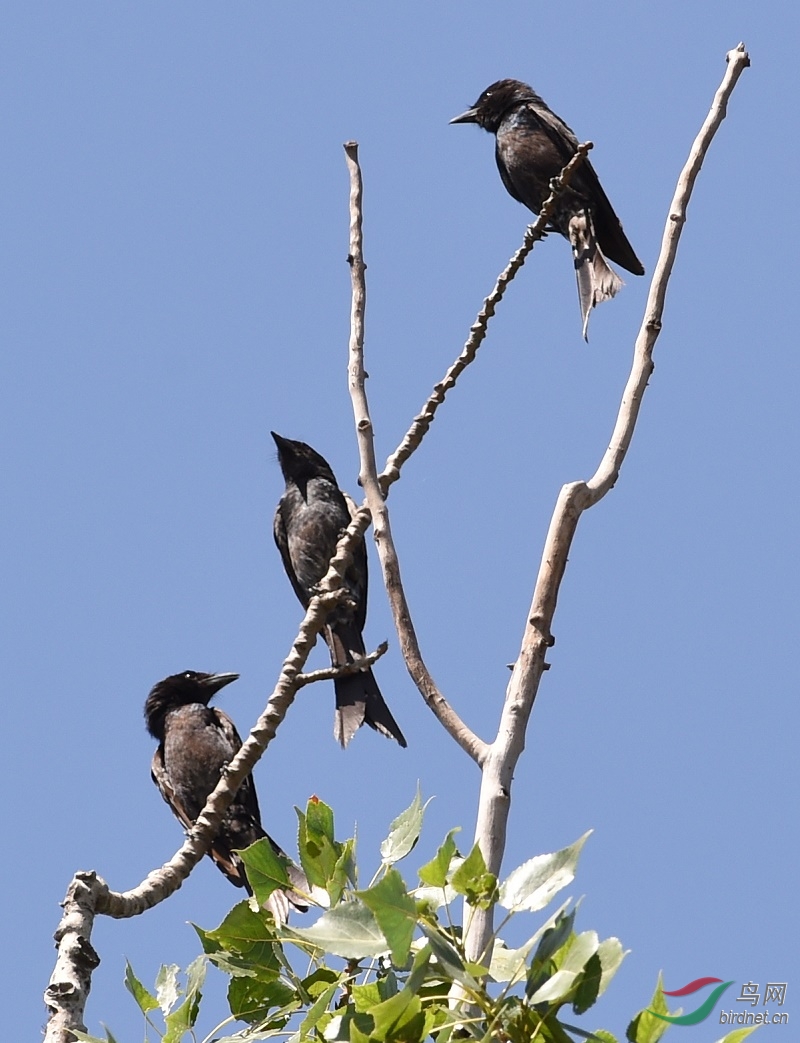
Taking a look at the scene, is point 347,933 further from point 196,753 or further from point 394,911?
point 196,753

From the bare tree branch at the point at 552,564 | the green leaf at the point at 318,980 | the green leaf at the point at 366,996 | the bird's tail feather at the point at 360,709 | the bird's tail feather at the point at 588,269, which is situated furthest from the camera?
the bird's tail feather at the point at 588,269

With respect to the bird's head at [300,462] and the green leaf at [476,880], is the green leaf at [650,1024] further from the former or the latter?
the bird's head at [300,462]

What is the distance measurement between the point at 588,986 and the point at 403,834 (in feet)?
1.80

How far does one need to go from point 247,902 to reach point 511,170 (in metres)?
5.65

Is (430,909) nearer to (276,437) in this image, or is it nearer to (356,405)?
(356,405)

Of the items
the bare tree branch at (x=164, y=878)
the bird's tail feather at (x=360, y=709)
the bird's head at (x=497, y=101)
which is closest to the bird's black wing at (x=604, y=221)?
the bird's head at (x=497, y=101)

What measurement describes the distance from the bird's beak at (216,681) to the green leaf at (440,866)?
4.84 m

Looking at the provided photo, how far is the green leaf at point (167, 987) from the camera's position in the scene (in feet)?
7.61

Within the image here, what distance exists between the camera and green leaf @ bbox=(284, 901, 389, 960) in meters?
1.85

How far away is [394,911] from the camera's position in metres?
1.76

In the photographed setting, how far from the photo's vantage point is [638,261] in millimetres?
6266

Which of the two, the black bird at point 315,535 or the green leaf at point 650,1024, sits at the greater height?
→ the black bird at point 315,535

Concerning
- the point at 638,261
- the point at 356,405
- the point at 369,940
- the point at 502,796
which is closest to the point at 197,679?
the point at 638,261

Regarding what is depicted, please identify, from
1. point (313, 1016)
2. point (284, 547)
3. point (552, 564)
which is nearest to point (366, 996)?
point (313, 1016)
